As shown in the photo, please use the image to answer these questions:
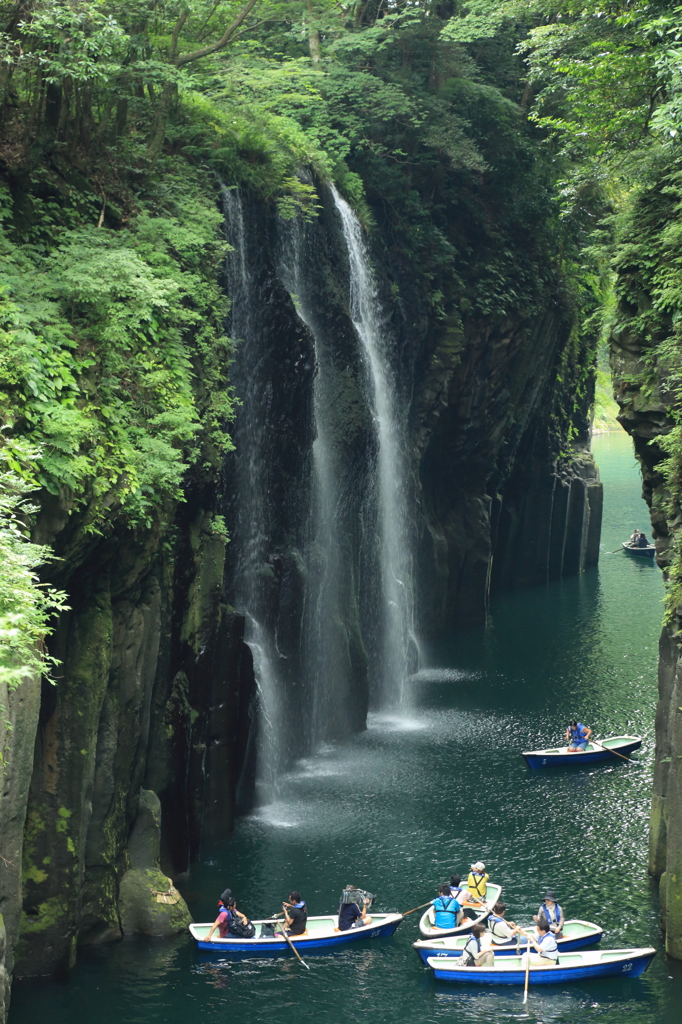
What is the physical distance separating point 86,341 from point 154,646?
17.4ft

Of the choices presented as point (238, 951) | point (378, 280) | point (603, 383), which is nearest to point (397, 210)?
point (378, 280)

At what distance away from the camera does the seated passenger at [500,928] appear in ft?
55.2

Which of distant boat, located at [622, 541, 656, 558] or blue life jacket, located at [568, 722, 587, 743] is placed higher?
distant boat, located at [622, 541, 656, 558]

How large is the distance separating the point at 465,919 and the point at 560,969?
195 cm

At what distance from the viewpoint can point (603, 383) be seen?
61062mm

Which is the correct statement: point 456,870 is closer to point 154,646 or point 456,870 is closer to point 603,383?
point 154,646

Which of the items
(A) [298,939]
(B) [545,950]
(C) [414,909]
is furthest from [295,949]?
(B) [545,950]

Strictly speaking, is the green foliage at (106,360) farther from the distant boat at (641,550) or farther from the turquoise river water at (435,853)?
the distant boat at (641,550)

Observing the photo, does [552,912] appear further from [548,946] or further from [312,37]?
[312,37]

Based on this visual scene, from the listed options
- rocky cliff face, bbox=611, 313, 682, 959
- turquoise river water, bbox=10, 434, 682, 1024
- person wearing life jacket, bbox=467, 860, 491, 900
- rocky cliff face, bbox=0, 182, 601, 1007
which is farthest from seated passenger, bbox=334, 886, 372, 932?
rocky cliff face, bbox=611, 313, 682, 959

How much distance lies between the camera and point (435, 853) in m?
20.6

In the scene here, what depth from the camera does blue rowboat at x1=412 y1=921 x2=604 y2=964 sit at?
54.5ft

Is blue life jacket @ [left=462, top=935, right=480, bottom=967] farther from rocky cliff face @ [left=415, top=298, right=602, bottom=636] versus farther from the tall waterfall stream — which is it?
rocky cliff face @ [left=415, top=298, right=602, bottom=636]

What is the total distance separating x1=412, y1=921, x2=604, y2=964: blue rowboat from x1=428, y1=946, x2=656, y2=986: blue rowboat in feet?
0.72
